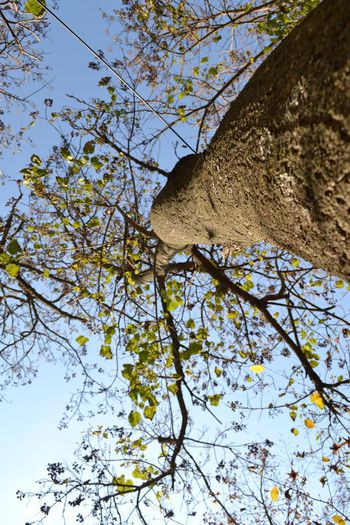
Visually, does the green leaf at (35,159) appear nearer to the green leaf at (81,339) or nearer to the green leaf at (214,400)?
the green leaf at (81,339)

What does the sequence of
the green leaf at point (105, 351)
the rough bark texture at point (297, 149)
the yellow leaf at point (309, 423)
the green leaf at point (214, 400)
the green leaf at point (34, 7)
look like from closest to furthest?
the rough bark texture at point (297, 149), the green leaf at point (34, 7), the green leaf at point (105, 351), the green leaf at point (214, 400), the yellow leaf at point (309, 423)

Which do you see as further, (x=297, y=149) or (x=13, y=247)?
(x=13, y=247)

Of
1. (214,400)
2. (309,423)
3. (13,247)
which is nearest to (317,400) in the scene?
(309,423)

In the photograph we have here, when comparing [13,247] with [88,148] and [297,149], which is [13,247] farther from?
[297,149]

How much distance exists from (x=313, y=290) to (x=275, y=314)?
71cm

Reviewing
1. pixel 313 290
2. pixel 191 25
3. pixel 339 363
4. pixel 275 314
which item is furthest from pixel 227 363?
pixel 191 25

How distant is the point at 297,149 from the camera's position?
3.25ft

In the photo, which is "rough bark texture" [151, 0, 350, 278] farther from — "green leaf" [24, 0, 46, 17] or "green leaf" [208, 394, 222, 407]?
"green leaf" [208, 394, 222, 407]

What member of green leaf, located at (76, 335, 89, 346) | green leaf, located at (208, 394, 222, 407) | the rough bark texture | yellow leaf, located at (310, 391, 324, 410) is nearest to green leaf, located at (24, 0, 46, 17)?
the rough bark texture

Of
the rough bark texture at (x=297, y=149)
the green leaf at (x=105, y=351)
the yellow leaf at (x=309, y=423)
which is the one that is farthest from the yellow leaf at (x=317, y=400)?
the rough bark texture at (x=297, y=149)

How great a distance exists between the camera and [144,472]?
11.3ft

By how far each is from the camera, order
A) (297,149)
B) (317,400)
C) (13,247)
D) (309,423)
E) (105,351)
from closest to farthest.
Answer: (297,149), (13,247), (105,351), (317,400), (309,423)

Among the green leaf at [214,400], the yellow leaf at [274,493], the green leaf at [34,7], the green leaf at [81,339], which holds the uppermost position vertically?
the green leaf at [34,7]

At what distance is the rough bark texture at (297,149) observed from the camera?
0.84 meters
